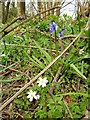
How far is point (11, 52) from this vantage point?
1534mm

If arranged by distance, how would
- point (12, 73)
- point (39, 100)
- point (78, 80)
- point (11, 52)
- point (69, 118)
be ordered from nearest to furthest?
point (69, 118) < point (39, 100) < point (78, 80) < point (12, 73) < point (11, 52)

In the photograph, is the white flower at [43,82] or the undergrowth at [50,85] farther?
the white flower at [43,82]

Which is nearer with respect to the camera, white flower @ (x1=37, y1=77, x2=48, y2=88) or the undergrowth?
the undergrowth

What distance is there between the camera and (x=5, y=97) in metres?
1.04

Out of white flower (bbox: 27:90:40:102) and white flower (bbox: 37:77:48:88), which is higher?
white flower (bbox: 37:77:48:88)

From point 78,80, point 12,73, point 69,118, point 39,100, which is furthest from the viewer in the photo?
point 12,73

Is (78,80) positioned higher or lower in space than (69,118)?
higher

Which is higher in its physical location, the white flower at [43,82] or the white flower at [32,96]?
the white flower at [43,82]

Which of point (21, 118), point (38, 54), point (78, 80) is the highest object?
point (38, 54)

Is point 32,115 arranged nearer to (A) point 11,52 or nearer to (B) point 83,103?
(B) point 83,103

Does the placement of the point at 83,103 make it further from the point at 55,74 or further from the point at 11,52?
the point at 11,52

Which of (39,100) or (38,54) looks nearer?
(39,100)

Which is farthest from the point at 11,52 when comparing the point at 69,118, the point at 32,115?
the point at 69,118

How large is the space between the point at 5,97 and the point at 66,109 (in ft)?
0.97
